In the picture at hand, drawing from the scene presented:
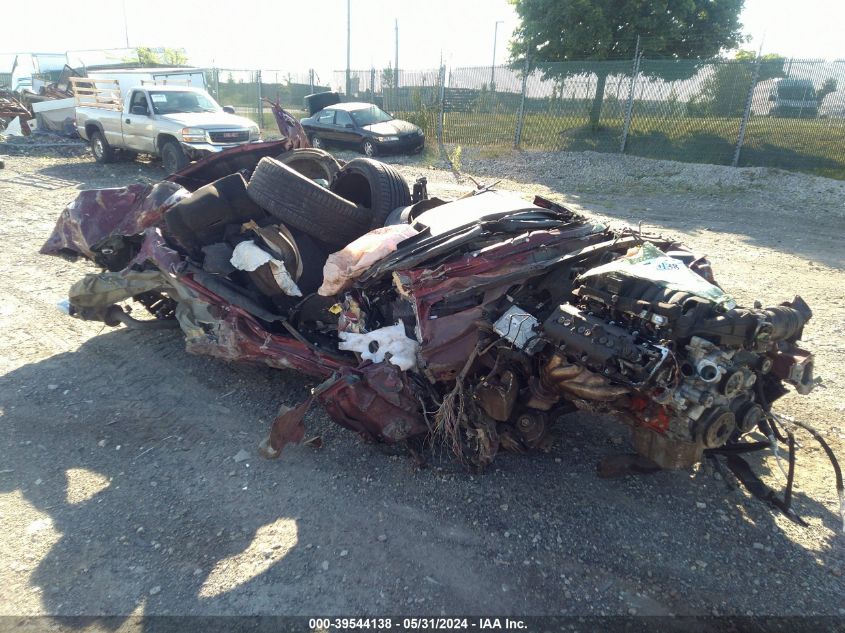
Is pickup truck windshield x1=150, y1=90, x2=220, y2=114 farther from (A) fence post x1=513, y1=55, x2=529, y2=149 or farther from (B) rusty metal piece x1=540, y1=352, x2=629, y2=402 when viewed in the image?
(B) rusty metal piece x1=540, y1=352, x2=629, y2=402

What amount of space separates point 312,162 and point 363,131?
11869 millimetres

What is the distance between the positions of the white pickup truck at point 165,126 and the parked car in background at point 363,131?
3672 mm

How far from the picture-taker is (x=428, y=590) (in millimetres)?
2643

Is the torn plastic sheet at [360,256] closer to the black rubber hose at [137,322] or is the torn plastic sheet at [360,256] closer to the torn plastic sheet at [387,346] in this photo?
the torn plastic sheet at [387,346]

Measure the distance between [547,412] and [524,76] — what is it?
55.6ft

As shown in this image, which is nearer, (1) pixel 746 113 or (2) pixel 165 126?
(2) pixel 165 126

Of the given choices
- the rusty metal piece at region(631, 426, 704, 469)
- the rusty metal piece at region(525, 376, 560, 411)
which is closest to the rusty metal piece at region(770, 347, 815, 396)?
the rusty metal piece at region(631, 426, 704, 469)

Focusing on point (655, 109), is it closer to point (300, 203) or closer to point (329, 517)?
point (300, 203)

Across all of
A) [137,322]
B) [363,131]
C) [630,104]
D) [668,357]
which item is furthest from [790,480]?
[363,131]

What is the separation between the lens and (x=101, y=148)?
1473 centimetres

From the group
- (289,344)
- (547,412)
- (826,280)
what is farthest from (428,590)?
(826,280)

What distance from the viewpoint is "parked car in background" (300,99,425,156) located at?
16750 mm

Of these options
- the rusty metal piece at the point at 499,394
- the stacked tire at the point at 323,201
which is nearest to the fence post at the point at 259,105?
the stacked tire at the point at 323,201

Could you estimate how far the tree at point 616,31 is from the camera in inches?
685
